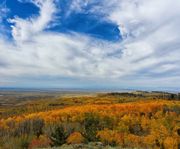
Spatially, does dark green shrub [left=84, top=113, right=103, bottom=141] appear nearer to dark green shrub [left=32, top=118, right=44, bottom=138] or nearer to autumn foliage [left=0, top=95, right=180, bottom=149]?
autumn foliage [left=0, top=95, right=180, bottom=149]

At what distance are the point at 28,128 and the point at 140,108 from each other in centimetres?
7070

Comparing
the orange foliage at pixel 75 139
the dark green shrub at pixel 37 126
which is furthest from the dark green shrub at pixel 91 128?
the dark green shrub at pixel 37 126

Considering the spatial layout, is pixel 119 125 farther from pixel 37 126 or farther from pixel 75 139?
pixel 75 139

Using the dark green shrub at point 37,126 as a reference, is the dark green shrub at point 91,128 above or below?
above

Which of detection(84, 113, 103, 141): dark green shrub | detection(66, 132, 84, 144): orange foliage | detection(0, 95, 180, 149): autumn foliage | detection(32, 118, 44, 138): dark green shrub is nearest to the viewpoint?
detection(84, 113, 103, 141): dark green shrub

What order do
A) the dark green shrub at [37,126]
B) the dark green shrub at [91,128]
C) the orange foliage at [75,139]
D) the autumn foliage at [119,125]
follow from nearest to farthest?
1. the dark green shrub at [91,128]
2. the orange foliage at [75,139]
3. the autumn foliage at [119,125]
4. the dark green shrub at [37,126]

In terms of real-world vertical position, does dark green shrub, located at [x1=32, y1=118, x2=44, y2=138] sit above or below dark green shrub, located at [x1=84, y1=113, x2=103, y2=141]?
below

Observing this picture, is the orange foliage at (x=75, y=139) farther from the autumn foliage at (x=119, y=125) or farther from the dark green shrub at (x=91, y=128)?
the dark green shrub at (x=91, y=128)

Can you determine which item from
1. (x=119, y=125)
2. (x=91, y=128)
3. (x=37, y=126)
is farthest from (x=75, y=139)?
(x=119, y=125)

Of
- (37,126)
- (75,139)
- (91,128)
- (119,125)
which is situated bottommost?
(37,126)

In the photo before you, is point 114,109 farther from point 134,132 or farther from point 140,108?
point 134,132

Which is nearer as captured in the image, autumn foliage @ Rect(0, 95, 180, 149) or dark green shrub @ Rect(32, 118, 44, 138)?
autumn foliage @ Rect(0, 95, 180, 149)

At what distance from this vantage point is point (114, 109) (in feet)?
555

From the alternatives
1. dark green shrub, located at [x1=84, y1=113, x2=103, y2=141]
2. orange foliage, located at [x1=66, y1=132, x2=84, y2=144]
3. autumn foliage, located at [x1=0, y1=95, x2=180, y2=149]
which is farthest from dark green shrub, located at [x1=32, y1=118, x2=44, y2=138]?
orange foliage, located at [x1=66, y1=132, x2=84, y2=144]
